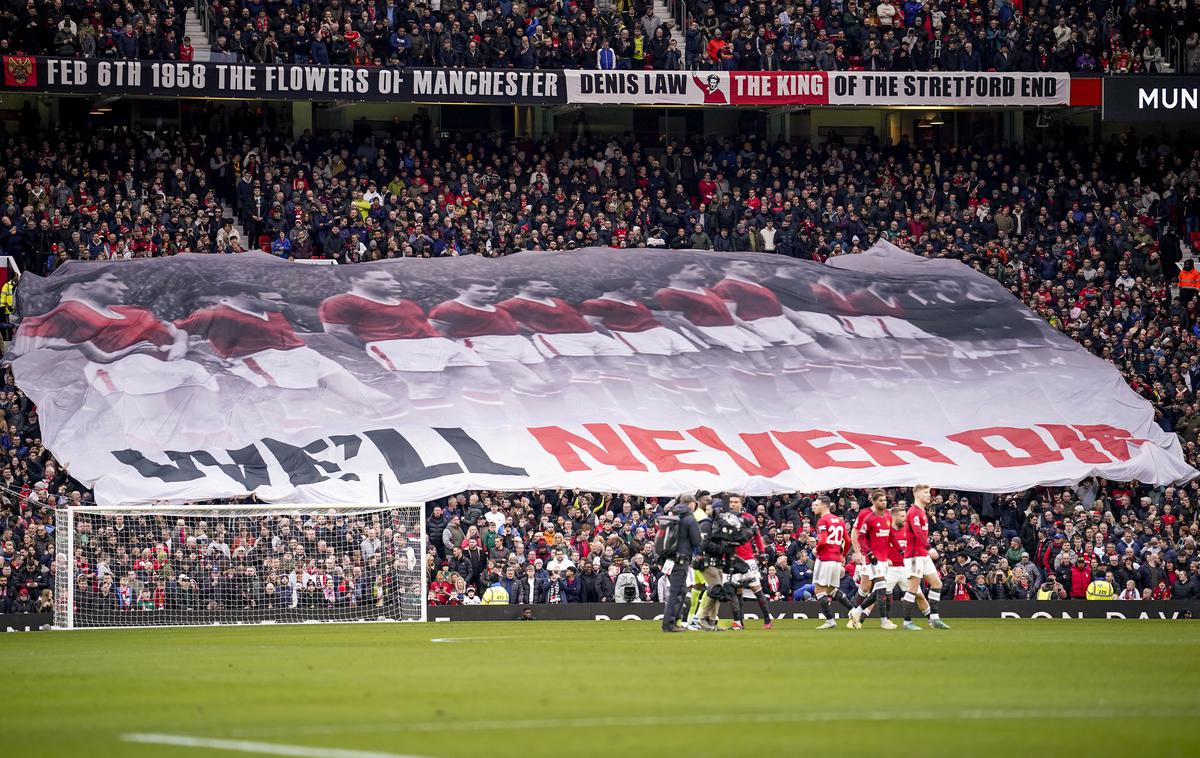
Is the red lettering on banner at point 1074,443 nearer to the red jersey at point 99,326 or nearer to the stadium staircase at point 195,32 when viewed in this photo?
the red jersey at point 99,326

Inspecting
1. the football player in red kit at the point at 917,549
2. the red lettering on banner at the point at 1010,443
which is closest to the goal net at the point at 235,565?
→ the football player in red kit at the point at 917,549

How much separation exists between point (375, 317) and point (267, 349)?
279 centimetres

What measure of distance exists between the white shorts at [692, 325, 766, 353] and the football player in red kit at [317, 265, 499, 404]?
17.8ft

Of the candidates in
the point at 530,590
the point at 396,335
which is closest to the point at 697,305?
the point at 396,335

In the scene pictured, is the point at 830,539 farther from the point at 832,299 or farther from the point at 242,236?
the point at 242,236

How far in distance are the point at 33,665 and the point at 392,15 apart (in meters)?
30.9

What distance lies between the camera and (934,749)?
1105cm

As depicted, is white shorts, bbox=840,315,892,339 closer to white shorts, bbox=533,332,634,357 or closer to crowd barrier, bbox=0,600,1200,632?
white shorts, bbox=533,332,634,357

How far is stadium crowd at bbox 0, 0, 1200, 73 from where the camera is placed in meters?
45.8

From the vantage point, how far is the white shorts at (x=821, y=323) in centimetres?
4338

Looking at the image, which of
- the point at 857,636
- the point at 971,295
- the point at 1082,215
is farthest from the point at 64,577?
the point at 1082,215

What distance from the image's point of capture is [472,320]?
4212cm

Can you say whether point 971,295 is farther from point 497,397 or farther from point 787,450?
point 497,397

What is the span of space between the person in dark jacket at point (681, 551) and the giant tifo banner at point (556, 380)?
1127cm
